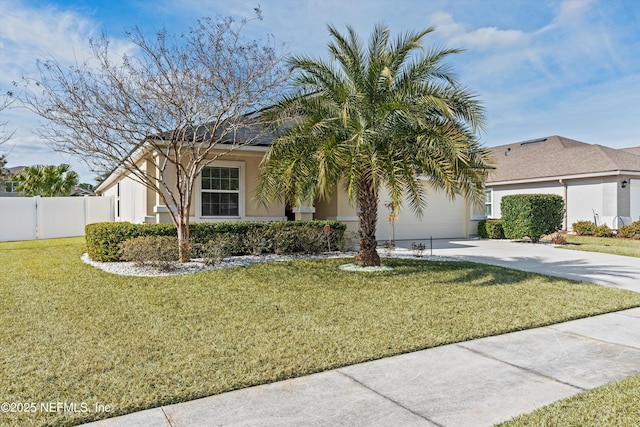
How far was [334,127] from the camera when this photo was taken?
31.7 feet

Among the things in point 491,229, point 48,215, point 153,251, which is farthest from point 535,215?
point 48,215

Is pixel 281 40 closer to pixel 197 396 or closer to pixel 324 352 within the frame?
pixel 324 352

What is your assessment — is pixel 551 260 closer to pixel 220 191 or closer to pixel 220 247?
pixel 220 247

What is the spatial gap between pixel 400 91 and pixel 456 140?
177cm

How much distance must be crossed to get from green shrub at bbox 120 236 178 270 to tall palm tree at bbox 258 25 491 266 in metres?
2.60

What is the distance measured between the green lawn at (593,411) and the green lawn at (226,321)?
1.67 m

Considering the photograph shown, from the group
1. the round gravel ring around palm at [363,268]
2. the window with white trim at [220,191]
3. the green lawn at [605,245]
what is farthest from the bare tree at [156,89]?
the green lawn at [605,245]

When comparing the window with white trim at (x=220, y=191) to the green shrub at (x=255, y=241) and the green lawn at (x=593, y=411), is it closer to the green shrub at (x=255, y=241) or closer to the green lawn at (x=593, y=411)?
the green shrub at (x=255, y=241)

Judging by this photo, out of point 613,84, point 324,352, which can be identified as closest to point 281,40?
point 324,352

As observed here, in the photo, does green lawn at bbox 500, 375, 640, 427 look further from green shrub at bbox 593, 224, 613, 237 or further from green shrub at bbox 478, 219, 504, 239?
green shrub at bbox 593, 224, 613, 237

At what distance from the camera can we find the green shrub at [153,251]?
969cm

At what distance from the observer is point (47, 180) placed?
28125 mm

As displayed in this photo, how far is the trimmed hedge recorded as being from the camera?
11023 millimetres

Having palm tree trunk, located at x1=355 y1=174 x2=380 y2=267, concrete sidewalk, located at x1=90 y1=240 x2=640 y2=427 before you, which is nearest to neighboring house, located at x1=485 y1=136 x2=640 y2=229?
palm tree trunk, located at x1=355 y1=174 x2=380 y2=267
